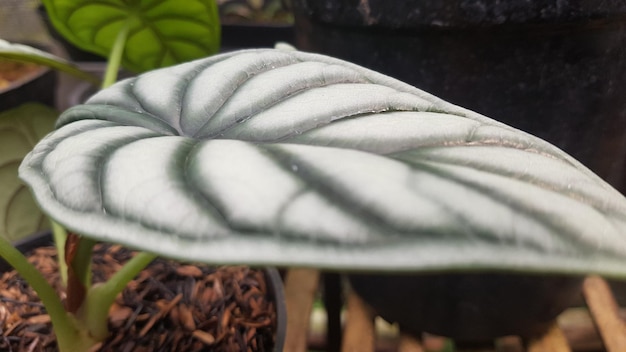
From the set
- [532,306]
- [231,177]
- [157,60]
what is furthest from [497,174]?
[157,60]

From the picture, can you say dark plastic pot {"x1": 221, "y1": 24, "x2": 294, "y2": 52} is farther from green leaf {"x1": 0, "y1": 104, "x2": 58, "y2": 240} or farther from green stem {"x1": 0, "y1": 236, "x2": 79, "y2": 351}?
green stem {"x1": 0, "y1": 236, "x2": 79, "y2": 351}

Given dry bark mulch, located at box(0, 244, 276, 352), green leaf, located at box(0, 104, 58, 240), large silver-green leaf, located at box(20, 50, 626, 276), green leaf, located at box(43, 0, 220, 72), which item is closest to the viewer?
large silver-green leaf, located at box(20, 50, 626, 276)

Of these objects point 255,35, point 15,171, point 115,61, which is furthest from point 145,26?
point 255,35

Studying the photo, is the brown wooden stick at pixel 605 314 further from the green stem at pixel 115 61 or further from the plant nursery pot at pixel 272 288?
the green stem at pixel 115 61

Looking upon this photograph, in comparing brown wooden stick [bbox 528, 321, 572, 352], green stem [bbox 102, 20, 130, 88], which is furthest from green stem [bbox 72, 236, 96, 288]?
brown wooden stick [bbox 528, 321, 572, 352]

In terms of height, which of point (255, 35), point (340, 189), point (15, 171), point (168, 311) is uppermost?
Result: point (340, 189)

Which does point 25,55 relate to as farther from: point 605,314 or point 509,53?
point 605,314
